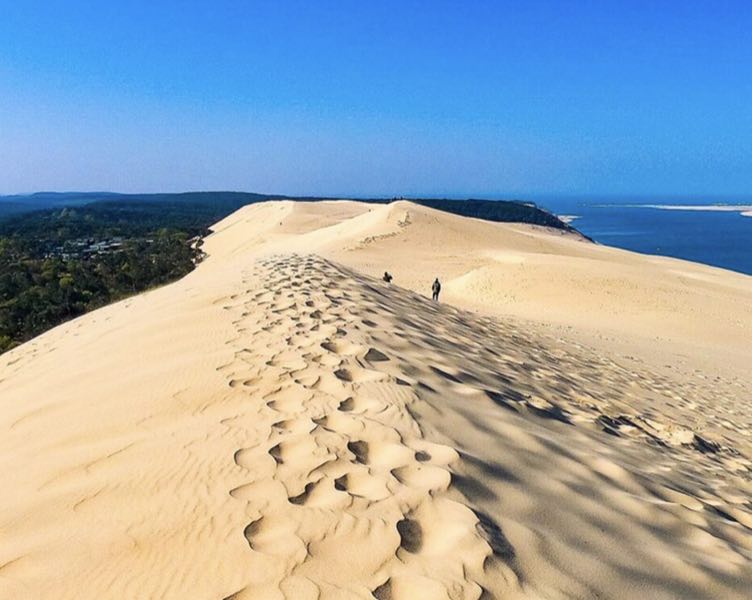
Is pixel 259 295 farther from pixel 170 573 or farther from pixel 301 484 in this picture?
pixel 170 573

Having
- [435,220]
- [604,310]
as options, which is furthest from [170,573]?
[435,220]

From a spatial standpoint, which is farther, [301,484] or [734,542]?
[734,542]

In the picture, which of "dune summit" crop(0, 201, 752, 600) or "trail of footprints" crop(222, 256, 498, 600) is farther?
"dune summit" crop(0, 201, 752, 600)

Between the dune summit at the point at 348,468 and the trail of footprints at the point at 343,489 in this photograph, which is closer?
the trail of footprints at the point at 343,489
